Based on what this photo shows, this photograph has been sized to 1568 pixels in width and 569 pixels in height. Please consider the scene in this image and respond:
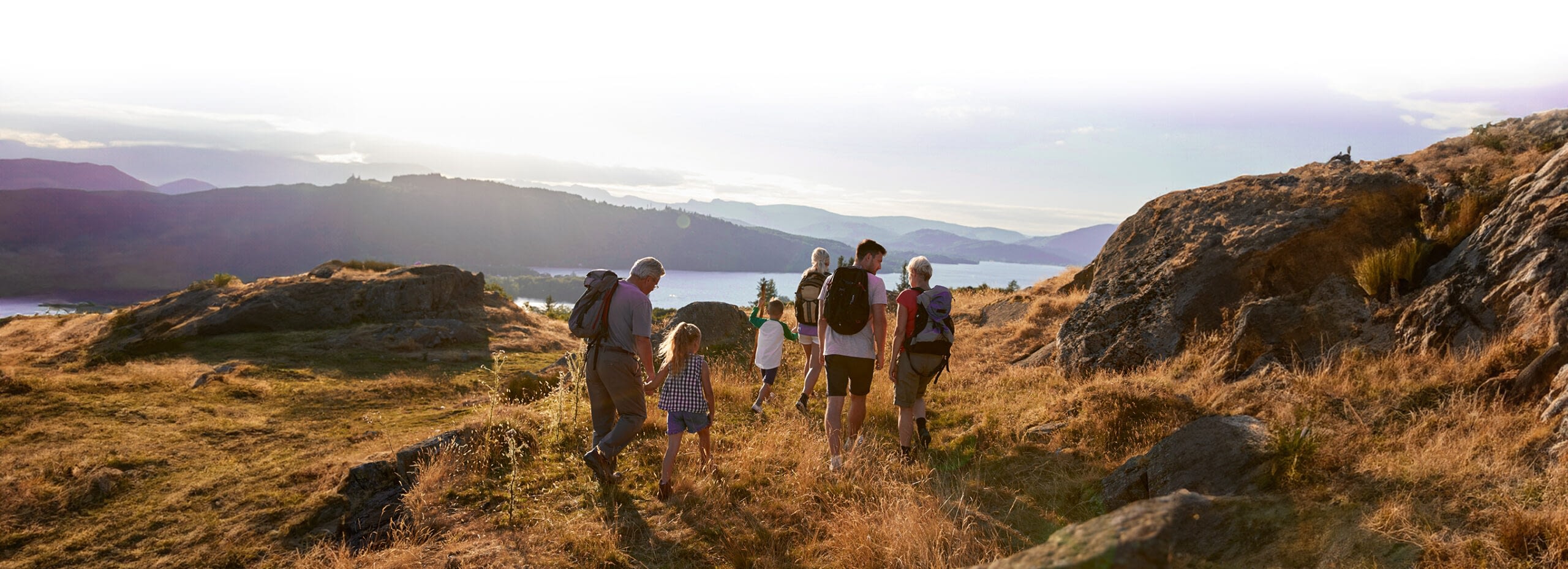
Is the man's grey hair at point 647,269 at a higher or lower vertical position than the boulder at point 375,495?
higher

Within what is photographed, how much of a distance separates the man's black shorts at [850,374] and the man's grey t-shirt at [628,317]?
1.85 m

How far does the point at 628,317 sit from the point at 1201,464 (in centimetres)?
508

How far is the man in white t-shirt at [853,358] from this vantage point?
6.46 m

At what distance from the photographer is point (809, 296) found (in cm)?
860

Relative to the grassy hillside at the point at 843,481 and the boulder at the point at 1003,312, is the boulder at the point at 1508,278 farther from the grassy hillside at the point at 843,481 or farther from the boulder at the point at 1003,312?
the boulder at the point at 1003,312

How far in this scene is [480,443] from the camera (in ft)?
26.0

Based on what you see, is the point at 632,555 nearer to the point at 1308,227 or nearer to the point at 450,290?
the point at 1308,227

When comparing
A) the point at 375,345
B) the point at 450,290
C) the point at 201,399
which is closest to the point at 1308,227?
the point at 201,399

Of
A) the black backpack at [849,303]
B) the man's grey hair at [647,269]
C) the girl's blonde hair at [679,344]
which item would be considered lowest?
the girl's blonde hair at [679,344]

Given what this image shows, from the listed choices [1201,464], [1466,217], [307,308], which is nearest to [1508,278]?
[1466,217]

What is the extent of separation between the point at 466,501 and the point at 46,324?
76.8 ft

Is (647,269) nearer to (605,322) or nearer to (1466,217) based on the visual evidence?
(605,322)

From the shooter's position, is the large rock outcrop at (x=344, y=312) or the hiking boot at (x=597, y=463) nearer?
the hiking boot at (x=597, y=463)

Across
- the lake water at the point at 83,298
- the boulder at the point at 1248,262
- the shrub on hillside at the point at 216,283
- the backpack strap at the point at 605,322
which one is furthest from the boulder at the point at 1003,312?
the lake water at the point at 83,298
